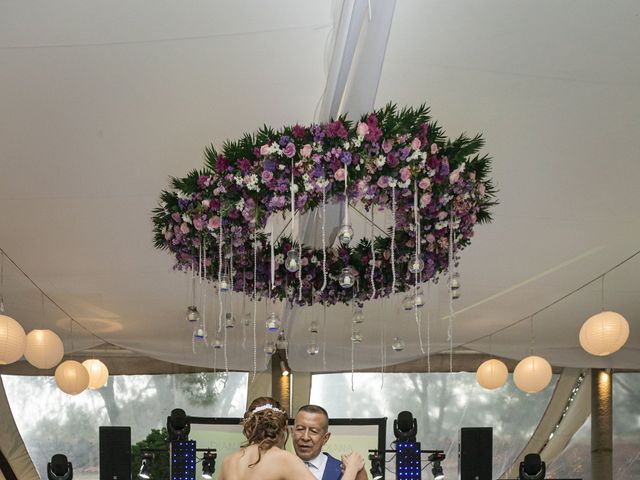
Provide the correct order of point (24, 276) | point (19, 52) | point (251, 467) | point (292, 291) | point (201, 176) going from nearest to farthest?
1. point (251, 467)
2. point (19, 52)
3. point (201, 176)
4. point (292, 291)
5. point (24, 276)

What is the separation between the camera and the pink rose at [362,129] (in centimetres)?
406

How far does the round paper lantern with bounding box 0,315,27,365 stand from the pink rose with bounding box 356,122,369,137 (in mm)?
4616

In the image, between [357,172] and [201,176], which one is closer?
[357,172]

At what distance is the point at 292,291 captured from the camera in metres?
5.71

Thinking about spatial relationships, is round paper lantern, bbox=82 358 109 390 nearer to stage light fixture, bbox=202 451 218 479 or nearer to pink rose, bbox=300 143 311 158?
stage light fixture, bbox=202 451 218 479

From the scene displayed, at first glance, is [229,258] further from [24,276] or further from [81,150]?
[24,276]

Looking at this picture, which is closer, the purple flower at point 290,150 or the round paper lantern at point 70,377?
the purple flower at point 290,150

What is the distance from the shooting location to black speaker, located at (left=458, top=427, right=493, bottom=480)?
9.21 m

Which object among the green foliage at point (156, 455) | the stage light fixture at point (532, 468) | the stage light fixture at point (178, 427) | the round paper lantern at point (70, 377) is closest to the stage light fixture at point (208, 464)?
the stage light fixture at point (178, 427)

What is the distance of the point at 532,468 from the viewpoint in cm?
909

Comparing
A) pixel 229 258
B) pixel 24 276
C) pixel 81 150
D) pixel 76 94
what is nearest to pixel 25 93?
pixel 76 94

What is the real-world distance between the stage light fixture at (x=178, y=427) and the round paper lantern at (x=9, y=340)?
5.14ft

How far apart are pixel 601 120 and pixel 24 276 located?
561 centimetres

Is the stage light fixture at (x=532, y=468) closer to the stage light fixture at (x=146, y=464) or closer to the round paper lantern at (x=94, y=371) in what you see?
the stage light fixture at (x=146, y=464)
